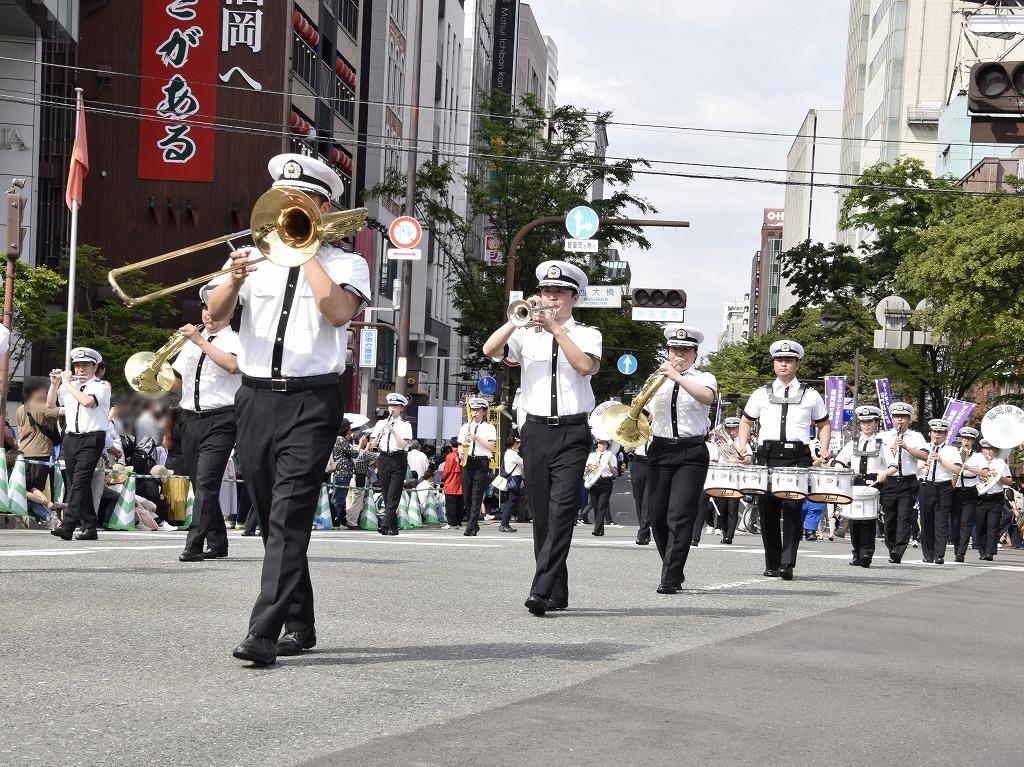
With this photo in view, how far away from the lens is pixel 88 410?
14.5m

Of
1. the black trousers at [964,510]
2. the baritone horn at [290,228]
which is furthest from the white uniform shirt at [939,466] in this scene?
the baritone horn at [290,228]

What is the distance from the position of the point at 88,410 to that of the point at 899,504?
1004 centimetres

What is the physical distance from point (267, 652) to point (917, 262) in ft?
126

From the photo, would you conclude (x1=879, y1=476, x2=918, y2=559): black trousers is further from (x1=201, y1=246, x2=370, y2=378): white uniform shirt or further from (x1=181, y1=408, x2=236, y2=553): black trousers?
(x1=201, y1=246, x2=370, y2=378): white uniform shirt

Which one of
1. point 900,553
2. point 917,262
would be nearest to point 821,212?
point 917,262

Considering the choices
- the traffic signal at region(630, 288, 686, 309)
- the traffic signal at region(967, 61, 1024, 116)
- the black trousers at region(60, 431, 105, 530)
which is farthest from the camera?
the traffic signal at region(630, 288, 686, 309)

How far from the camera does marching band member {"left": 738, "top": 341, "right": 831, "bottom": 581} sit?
14039 millimetres

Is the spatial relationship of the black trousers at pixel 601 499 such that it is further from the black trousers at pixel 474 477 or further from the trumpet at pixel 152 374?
the trumpet at pixel 152 374

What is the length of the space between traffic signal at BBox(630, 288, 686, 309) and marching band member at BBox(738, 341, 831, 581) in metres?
18.3

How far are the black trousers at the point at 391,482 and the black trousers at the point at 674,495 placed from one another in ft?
34.1

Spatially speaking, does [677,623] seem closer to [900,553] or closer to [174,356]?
[174,356]

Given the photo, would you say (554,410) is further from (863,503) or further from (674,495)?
(863,503)

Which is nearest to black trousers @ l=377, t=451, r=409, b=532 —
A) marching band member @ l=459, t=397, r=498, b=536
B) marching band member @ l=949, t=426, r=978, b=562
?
marching band member @ l=459, t=397, r=498, b=536

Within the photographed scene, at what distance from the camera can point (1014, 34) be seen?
3928 cm
